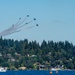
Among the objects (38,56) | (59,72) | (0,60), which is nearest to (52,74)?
(59,72)

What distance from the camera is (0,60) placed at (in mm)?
156750

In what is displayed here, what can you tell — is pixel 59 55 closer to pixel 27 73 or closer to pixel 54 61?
pixel 54 61

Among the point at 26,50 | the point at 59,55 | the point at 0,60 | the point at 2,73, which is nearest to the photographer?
the point at 2,73

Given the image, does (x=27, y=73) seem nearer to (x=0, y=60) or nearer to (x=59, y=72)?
(x=59, y=72)

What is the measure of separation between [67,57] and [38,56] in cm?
1450

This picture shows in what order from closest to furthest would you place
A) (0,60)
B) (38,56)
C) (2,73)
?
(2,73), (0,60), (38,56)

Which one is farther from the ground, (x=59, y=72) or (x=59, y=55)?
(x=59, y=55)

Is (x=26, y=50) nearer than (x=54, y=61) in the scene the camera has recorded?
No

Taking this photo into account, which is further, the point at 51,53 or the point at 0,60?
the point at 51,53

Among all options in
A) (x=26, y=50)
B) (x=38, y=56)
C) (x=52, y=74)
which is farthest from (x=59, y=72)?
(x=26, y=50)

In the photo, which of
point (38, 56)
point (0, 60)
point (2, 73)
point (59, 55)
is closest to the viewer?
point (2, 73)

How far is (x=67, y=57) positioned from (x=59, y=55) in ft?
14.0

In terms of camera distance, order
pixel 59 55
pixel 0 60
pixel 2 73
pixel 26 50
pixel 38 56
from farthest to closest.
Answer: pixel 26 50, pixel 59 55, pixel 38 56, pixel 0 60, pixel 2 73

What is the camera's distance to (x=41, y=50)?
7402 inches
